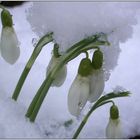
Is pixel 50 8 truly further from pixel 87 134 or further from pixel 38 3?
pixel 87 134

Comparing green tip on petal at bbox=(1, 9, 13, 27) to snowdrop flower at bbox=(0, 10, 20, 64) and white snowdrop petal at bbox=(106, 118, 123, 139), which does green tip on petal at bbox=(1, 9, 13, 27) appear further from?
white snowdrop petal at bbox=(106, 118, 123, 139)

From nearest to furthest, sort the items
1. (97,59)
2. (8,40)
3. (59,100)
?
(97,59) < (8,40) < (59,100)

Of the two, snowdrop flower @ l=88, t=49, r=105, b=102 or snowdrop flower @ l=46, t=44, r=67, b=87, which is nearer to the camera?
snowdrop flower @ l=88, t=49, r=105, b=102

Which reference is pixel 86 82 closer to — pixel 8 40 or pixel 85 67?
pixel 85 67

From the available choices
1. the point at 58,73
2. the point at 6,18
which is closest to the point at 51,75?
the point at 58,73

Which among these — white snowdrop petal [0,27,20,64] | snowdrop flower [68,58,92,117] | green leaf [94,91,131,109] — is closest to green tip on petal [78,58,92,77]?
snowdrop flower [68,58,92,117]

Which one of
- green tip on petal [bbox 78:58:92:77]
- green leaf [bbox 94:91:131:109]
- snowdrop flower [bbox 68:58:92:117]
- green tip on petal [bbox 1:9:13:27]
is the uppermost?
green tip on petal [bbox 1:9:13:27]

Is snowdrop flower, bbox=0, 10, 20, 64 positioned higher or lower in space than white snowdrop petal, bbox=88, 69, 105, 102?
higher
